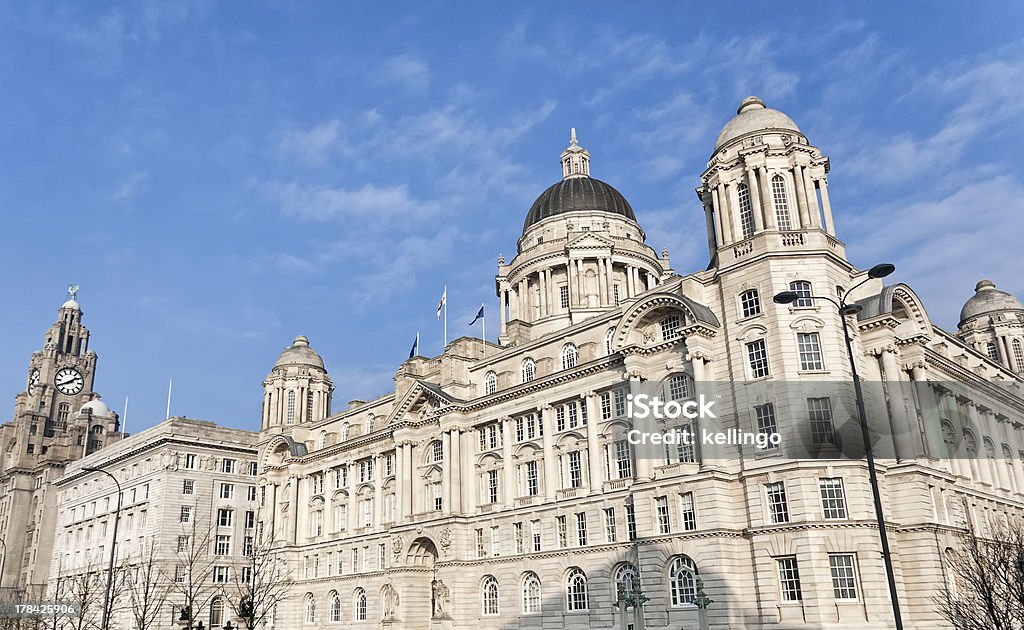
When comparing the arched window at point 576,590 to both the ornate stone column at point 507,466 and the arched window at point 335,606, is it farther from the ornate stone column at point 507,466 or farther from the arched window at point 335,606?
the arched window at point 335,606

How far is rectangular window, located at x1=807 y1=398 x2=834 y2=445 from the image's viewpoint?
4897cm

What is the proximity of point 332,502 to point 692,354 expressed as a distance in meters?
44.7

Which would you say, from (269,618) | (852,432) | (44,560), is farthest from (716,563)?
(44,560)

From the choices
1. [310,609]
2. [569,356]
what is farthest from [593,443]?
[310,609]

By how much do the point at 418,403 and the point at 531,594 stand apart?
20843 millimetres

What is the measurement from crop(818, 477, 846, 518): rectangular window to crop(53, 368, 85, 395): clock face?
5383 inches

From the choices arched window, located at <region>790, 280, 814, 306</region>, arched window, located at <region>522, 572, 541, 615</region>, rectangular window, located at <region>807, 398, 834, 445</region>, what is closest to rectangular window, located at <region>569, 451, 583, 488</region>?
arched window, located at <region>522, 572, 541, 615</region>

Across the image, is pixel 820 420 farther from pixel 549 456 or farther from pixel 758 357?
pixel 549 456

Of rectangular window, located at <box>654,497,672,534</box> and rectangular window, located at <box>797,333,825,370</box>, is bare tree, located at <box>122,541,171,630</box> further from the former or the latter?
rectangular window, located at <box>797,333,825,370</box>

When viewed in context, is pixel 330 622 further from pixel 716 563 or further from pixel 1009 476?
pixel 1009 476

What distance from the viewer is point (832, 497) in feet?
156

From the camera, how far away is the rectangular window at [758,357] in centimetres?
5153

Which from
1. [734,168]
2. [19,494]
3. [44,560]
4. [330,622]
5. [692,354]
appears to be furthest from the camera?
[19,494]

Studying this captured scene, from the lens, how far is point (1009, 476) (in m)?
65.6
